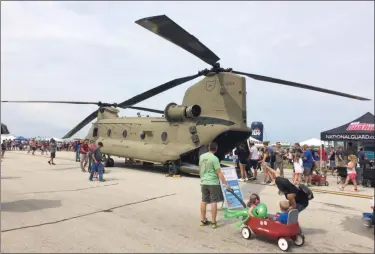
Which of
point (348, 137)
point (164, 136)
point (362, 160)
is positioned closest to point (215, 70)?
point (164, 136)

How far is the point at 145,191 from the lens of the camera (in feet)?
34.2

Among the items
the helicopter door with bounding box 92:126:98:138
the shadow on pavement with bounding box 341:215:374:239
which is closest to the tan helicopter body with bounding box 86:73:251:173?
the helicopter door with bounding box 92:126:98:138

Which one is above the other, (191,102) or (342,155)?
(191,102)

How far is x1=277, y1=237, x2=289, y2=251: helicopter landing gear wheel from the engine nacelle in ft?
33.4

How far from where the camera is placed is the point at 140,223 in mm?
6672

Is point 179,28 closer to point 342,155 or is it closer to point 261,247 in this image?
point 261,247

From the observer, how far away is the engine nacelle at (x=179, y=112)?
1492 centimetres

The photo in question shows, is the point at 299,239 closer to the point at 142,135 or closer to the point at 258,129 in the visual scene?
the point at 142,135

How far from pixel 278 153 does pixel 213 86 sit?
164 inches

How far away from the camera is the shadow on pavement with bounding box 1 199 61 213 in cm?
772

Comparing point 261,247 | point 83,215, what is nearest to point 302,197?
point 261,247

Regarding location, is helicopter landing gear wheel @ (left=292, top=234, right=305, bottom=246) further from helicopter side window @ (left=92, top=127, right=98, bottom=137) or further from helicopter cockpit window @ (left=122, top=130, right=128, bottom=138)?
helicopter side window @ (left=92, top=127, right=98, bottom=137)

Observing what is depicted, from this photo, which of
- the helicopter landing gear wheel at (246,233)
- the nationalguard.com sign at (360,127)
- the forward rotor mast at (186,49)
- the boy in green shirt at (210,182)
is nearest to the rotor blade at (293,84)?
the forward rotor mast at (186,49)

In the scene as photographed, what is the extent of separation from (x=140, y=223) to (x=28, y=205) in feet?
11.3
